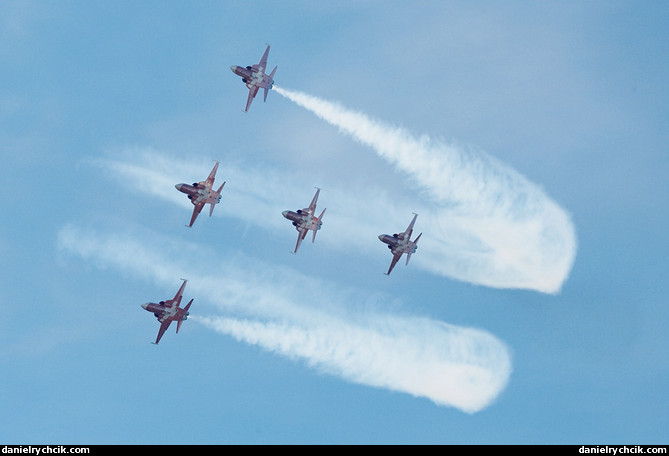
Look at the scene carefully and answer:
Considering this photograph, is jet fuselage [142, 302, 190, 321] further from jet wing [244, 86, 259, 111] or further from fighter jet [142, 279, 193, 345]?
jet wing [244, 86, 259, 111]

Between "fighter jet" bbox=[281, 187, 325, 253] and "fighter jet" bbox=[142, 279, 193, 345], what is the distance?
1799 cm

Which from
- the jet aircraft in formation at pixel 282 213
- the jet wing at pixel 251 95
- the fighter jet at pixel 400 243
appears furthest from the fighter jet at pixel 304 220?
the jet wing at pixel 251 95

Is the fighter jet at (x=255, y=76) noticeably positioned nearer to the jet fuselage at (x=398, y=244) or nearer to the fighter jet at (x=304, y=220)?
the fighter jet at (x=304, y=220)

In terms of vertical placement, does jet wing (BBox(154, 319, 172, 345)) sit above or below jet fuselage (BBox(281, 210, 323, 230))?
below

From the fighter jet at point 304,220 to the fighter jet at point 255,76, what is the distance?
17.2m

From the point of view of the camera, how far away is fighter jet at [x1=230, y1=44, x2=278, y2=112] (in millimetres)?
125375

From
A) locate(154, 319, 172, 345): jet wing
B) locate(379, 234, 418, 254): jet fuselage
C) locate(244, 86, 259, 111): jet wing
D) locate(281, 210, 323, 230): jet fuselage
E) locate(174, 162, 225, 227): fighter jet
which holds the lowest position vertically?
locate(154, 319, 172, 345): jet wing

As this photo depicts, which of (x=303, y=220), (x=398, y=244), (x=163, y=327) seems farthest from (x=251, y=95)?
(x=163, y=327)

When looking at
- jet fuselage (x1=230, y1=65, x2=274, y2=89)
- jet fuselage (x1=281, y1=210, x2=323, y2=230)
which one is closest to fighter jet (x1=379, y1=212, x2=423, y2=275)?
jet fuselage (x1=281, y1=210, x2=323, y2=230)
